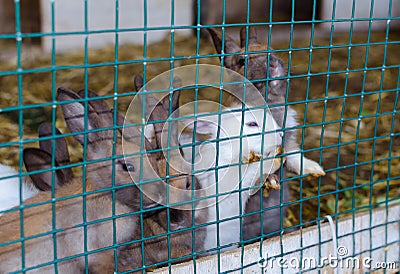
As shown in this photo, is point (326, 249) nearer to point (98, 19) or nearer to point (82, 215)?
point (82, 215)

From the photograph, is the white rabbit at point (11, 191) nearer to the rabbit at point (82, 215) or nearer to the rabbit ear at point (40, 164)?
the rabbit ear at point (40, 164)

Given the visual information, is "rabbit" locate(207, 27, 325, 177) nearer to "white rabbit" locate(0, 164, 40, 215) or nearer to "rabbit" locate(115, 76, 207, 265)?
"rabbit" locate(115, 76, 207, 265)

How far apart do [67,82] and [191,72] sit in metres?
2.91

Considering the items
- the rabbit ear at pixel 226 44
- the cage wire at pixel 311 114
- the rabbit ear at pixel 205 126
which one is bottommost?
the cage wire at pixel 311 114

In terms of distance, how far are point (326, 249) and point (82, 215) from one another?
1.10 metres

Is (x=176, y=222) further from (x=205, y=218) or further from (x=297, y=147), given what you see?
(x=297, y=147)

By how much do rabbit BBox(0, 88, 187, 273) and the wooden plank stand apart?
32cm

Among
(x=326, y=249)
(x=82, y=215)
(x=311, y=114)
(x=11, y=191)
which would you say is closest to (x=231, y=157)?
(x=326, y=249)

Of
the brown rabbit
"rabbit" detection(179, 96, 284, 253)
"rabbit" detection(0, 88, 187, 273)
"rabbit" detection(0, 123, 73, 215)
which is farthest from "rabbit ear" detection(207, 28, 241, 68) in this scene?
"rabbit" detection(0, 123, 73, 215)

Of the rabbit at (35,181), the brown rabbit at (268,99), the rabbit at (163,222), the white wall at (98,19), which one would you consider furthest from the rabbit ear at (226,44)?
the white wall at (98,19)

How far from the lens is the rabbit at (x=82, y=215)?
2.27 metres

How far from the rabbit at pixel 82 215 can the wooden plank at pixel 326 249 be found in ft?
1.06

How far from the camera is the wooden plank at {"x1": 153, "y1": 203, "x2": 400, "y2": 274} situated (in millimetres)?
2375

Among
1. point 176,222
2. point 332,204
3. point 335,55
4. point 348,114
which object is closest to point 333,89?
point 348,114
